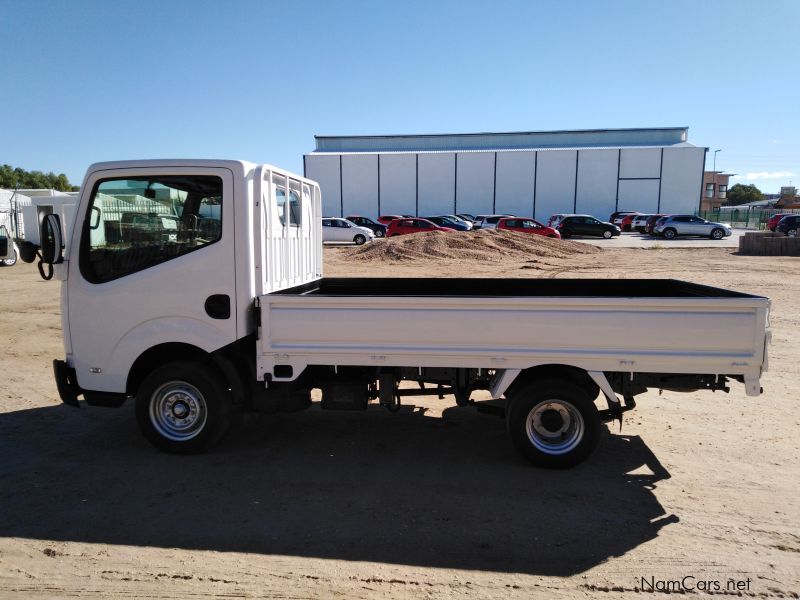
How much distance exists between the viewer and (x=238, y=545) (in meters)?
3.88

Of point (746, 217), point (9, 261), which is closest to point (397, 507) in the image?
point (9, 261)

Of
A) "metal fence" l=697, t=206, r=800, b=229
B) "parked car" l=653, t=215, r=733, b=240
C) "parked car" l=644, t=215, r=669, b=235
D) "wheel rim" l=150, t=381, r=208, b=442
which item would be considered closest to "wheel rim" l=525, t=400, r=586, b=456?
"wheel rim" l=150, t=381, r=208, b=442

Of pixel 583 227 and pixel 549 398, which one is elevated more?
pixel 583 227

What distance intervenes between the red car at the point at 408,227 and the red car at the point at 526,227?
12.5 feet

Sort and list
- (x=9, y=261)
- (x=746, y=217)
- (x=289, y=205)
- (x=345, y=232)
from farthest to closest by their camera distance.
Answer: (x=746, y=217), (x=345, y=232), (x=9, y=261), (x=289, y=205)

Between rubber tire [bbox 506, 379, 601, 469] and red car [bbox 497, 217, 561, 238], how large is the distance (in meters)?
32.3

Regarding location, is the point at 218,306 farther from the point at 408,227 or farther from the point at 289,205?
the point at 408,227

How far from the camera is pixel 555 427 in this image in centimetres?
493

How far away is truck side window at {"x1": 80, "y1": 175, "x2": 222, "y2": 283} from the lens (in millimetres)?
4977

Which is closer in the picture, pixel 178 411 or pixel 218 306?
pixel 218 306

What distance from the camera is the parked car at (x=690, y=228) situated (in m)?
40.0

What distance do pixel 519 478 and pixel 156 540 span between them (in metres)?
2.78

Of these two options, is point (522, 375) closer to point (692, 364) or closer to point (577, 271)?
point (692, 364)

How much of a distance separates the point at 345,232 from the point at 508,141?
1410 inches
